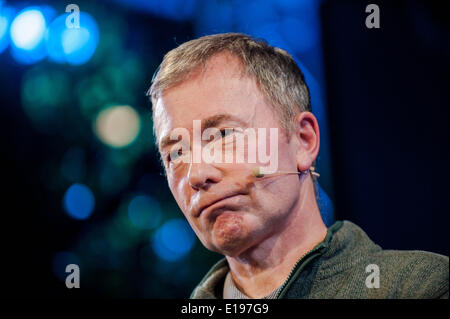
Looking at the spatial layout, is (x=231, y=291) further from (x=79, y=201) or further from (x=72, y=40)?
(x=72, y=40)

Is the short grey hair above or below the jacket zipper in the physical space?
above

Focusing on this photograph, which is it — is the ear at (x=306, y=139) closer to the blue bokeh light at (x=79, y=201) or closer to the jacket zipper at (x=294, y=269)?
the jacket zipper at (x=294, y=269)

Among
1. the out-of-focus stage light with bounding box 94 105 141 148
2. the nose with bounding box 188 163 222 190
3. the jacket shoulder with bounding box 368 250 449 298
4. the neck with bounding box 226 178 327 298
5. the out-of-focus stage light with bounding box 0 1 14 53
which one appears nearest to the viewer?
the jacket shoulder with bounding box 368 250 449 298

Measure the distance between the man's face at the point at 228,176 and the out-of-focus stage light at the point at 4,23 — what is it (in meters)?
1.69

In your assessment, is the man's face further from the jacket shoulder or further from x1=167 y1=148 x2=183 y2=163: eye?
the jacket shoulder

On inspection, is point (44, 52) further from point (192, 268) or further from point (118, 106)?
point (192, 268)

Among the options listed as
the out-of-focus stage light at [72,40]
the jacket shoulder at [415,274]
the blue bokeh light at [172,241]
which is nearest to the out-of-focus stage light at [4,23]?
the out-of-focus stage light at [72,40]

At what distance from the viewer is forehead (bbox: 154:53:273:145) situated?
125 centimetres

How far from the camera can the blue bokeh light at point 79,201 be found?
2.59 m

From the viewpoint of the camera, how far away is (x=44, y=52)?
258cm

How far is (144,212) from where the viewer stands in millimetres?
2717

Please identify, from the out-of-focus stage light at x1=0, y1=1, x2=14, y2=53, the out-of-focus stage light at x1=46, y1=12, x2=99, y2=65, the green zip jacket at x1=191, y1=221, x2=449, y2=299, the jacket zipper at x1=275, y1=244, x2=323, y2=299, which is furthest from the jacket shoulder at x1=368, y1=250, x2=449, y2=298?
the out-of-focus stage light at x1=0, y1=1, x2=14, y2=53

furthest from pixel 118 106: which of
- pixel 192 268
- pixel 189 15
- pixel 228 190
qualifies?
pixel 228 190

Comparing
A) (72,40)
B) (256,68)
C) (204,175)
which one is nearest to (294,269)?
(204,175)
